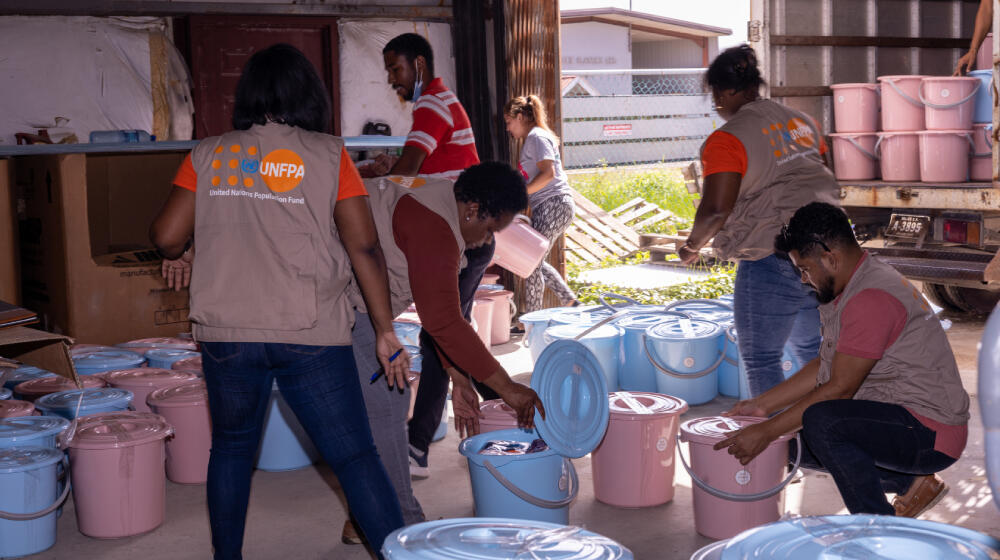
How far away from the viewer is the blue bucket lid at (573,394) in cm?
356

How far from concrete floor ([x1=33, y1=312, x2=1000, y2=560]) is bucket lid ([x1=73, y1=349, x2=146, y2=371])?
0.89m

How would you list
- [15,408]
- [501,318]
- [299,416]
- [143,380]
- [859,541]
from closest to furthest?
[859,541] < [299,416] < [15,408] < [143,380] < [501,318]

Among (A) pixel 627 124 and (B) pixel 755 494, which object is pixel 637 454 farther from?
(A) pixel 627 124

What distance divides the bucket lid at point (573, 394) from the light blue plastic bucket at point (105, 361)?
2385mm

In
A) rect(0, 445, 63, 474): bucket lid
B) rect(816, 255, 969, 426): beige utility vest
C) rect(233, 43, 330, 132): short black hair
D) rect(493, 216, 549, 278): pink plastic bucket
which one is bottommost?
rect(0, 445, 63, 474): bucket lid

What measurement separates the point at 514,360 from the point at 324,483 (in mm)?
2628

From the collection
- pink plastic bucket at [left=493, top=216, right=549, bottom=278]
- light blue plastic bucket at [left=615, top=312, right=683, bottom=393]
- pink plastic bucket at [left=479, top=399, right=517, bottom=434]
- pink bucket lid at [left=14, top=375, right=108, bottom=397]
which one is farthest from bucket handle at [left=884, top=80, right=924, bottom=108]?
pink bucket lid at [left=14, top=375, right=108, bottom=397]

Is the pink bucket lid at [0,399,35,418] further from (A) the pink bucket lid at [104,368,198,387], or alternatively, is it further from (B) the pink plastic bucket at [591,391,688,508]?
(B) the pink plastic bucket at [591,391,688,508]

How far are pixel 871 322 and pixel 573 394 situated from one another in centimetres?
116

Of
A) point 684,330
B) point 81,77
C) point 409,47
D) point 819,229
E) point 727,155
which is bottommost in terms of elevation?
point 684,330

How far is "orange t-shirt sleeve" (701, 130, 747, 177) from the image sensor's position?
12.1ft

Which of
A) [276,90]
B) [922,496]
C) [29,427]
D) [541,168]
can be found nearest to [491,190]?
[276,90]

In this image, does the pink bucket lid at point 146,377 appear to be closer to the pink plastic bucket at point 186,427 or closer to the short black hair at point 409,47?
the pink plastic bucket at point 186,427

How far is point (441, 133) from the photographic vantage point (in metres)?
4.93
